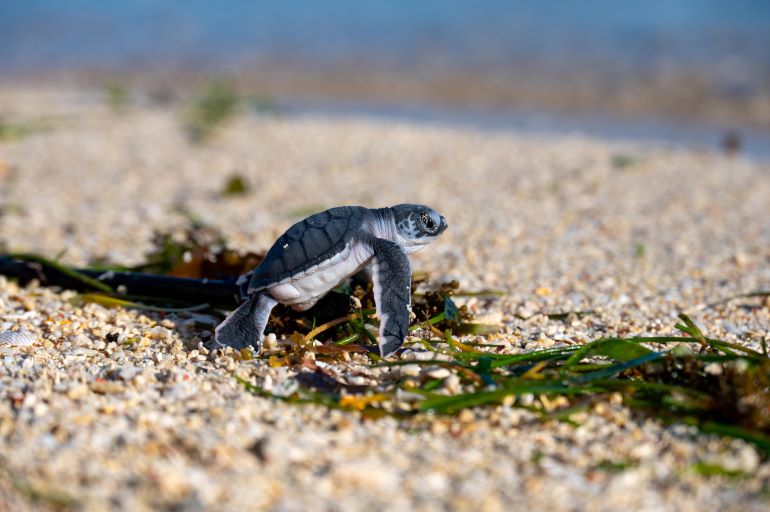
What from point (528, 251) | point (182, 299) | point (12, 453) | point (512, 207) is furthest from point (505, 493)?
point (512, 207)

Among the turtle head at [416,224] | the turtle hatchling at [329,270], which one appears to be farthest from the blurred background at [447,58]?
the turtle hatchling at [329,270]

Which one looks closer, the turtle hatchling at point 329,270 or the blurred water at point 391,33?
the turtle hatchling at point 329,270

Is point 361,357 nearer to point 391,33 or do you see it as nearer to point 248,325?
point 248,325

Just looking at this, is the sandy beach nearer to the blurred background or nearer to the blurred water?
the blurred background

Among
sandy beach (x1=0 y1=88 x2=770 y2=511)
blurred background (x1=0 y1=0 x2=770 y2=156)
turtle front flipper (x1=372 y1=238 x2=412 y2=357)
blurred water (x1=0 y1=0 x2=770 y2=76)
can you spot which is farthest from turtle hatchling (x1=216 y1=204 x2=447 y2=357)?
blurred water (x1=0 y1=0 x2=770 y2=76)

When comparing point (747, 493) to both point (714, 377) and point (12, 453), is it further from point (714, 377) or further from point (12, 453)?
point (12, 453)

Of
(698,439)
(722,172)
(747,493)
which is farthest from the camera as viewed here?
(722,172)

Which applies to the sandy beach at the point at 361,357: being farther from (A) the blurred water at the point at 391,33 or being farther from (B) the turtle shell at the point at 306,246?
(A) the blurred water at the point at 391,33
